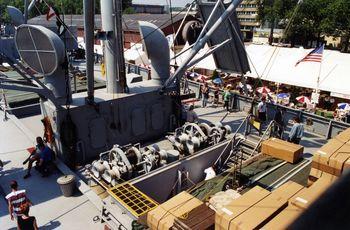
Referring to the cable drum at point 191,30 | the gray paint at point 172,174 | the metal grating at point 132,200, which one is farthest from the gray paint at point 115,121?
the cable drum at point 191,30

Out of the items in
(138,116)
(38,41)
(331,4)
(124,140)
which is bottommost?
(124,140)

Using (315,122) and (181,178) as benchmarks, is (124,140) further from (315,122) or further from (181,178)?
(315,122)

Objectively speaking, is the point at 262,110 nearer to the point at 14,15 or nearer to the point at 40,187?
the point at 40,187

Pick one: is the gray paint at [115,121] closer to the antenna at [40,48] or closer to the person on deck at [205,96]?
the antenna at [40,48]

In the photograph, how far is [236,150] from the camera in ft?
47.5

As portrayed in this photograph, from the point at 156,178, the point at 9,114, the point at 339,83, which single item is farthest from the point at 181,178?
the point at 339,83

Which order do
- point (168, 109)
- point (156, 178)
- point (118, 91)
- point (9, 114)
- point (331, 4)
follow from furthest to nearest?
point (331, 4) → point (9, 114) → point (168, 109) → point (118, 91) → point (156, 178)

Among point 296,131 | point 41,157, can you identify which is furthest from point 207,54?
point 41,157

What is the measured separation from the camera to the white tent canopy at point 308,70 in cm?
1994

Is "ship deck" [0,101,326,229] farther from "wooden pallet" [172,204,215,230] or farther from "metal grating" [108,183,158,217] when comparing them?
"wooden pallet" [172,204,215,230]

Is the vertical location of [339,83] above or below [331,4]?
below

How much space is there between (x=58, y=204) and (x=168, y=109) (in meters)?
7.22

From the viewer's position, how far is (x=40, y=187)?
11.5 meters

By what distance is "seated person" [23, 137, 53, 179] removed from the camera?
11928mm
